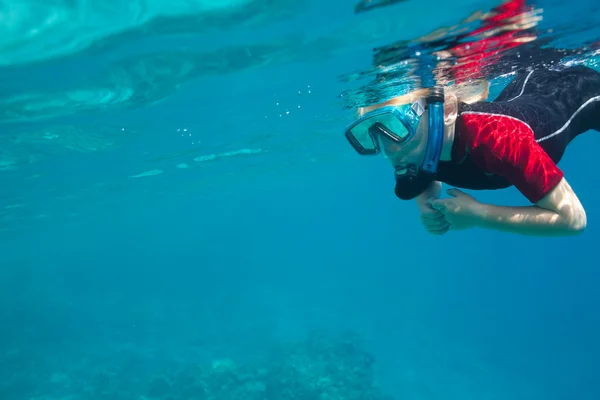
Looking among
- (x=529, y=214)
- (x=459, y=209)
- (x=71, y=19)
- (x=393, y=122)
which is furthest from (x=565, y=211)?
(x=71, y=19)

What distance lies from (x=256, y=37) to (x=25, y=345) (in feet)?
103

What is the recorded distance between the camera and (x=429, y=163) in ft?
10.9

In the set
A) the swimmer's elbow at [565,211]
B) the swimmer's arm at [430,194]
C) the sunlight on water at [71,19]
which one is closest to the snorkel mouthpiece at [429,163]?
the swimmer's arm at [430,194]

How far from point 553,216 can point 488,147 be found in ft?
2.11

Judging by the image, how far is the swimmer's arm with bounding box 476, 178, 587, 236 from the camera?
2.73 meters

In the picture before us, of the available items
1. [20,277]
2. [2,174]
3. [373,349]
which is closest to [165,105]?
[2,174]

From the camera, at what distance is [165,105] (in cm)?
1467

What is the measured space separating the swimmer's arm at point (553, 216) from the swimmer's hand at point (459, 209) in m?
0.20

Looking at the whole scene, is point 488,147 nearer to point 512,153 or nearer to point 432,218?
point 512,153

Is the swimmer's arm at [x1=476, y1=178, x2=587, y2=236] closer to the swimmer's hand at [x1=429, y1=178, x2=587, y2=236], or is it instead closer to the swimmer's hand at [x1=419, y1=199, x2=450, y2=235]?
the swimmer's hand at [x1=429, y1=178, x2=587, y2=236]

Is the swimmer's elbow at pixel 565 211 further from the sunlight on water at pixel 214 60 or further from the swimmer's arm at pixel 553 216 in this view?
→ the sunlight on water at pixel 214 60

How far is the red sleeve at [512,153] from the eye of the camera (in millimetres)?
2773

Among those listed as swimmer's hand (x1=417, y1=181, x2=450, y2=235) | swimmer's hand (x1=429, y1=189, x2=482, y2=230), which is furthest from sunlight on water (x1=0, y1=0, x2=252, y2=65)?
swimmer's hand (x1=429, y1=189, x2=482, y2=230)

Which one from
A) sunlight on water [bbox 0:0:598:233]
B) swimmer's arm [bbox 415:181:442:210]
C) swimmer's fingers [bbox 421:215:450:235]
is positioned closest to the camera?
swimmer's fingers [bbox 421:215:450:235]
